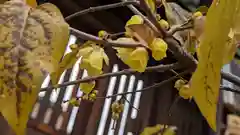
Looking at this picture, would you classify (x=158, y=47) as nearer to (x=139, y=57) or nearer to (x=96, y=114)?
(x=139, y=57)

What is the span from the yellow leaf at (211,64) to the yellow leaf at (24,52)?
89 mm

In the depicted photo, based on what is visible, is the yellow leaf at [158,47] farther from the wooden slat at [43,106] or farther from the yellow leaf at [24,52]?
the wooden slat at [43,106]

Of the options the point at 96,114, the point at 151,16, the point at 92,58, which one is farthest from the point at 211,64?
the point at 96,114

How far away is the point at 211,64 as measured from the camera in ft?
0.59

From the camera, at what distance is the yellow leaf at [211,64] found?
18 cm

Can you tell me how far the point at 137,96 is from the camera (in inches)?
73.5

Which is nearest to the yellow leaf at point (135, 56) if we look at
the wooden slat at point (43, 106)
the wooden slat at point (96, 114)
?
the wooden slat at point (43, 106)

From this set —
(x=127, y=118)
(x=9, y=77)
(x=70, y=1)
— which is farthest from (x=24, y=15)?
(x=127, y=118)

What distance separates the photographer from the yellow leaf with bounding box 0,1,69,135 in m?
0.19

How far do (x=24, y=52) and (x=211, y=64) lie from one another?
12 centimetres

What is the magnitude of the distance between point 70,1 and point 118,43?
126 centimetres

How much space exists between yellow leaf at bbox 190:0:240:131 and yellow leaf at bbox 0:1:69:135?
9 centimetres

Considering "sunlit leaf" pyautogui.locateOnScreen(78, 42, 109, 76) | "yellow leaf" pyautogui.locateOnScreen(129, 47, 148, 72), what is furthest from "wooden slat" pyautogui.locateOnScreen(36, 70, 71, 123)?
"yellow leaf" pyautogui.locateOnScreen(129, 47, 148, 72)

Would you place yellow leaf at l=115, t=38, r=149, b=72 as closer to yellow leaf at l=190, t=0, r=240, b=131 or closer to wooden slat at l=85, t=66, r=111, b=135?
yellow leaf at l=190, t=0, r=240, b=131
